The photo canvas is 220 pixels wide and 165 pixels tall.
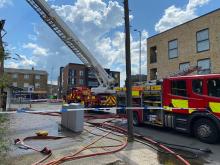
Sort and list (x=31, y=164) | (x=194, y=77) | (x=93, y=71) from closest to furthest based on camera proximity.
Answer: (x=31, y=164) → (x=194, y=77) → (x=93, y=71)

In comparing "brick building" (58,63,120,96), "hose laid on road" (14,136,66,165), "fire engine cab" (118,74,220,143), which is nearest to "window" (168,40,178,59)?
"fire engine cab" (118,74,220,143)

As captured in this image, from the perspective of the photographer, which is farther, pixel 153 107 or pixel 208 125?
pixel 153 107

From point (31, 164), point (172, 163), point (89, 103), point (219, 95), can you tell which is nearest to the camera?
point (31, 164)

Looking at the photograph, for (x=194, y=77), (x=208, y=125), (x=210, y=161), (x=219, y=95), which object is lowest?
(x=210, y=161)

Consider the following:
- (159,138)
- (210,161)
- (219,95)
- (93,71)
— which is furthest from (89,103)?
(210,161)

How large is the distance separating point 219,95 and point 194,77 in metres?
1.21

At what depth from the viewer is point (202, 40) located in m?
24.8

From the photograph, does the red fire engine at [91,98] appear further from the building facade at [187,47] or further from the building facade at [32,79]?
the building facade at [32,79]

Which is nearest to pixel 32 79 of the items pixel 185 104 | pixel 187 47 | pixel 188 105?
pixel 187 47

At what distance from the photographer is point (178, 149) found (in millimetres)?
8633

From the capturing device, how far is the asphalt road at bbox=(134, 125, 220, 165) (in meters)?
7.46

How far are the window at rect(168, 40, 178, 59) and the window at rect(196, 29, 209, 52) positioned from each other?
9.90 feet

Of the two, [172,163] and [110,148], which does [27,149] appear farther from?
[172,163]

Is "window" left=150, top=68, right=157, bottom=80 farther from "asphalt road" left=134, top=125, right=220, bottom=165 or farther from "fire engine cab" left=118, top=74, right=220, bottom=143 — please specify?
"fire engine cab" left=118, top=74, right=220, bottom=143
